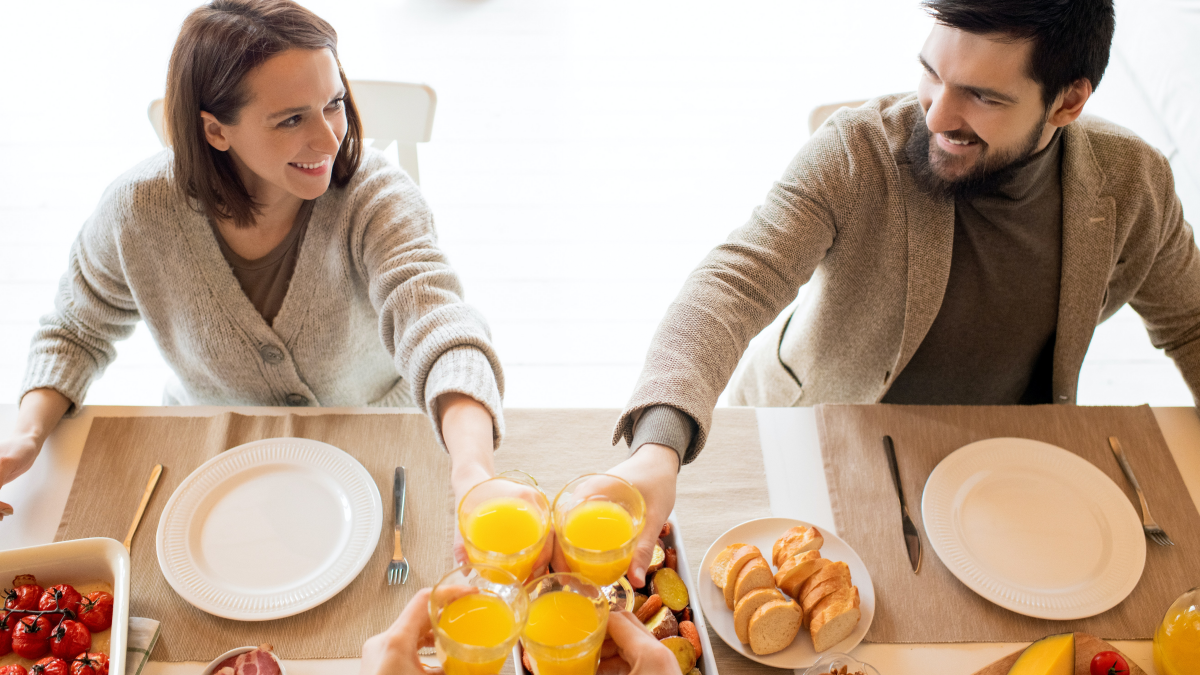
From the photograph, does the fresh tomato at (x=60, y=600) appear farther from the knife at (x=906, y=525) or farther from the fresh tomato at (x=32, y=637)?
the knife at (x=906, y=525)

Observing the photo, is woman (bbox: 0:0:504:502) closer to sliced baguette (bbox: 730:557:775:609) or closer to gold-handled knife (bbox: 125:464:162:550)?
gold-handled knife (bbox: 125:464:162:550)

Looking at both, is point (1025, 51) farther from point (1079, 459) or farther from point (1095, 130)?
point (1079, 459)

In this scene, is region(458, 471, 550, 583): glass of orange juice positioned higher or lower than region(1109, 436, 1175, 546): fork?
higher

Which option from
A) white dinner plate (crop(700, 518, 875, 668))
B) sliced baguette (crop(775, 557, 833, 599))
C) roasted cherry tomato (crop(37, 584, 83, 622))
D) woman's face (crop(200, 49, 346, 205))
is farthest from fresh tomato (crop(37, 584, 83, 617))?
sliced baguette (crop(775, 557, 833, 599))

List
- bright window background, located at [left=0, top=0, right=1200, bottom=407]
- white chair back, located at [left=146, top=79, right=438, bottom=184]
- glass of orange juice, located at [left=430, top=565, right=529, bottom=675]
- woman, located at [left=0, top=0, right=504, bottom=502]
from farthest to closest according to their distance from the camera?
bright window background, located at [left=0, top=0, right=1200, bottom=407], white chair back, located at [left=146, top=79, right=438, bottom=184], woman, located at [left=0, top=0, right=504, bottom=502], glass of orange juice, located at [left=430, top=565, right=529, bottom=675]

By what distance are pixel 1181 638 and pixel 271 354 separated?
5.22ft

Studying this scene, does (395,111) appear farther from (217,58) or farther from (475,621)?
(475,621)

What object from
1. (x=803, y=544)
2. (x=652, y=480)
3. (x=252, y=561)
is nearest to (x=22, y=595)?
(x=252, y=561)

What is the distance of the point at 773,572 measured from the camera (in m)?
1.21

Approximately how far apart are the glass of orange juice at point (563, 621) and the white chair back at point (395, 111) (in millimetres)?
1241

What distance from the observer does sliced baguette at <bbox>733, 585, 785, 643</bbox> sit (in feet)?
3.68

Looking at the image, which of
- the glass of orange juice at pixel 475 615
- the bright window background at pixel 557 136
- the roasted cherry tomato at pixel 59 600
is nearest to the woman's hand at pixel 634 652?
the glass of orange juice at pixel 475 615

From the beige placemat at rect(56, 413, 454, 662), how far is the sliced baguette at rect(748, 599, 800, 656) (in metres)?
0.48

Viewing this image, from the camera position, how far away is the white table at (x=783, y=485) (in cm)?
116
